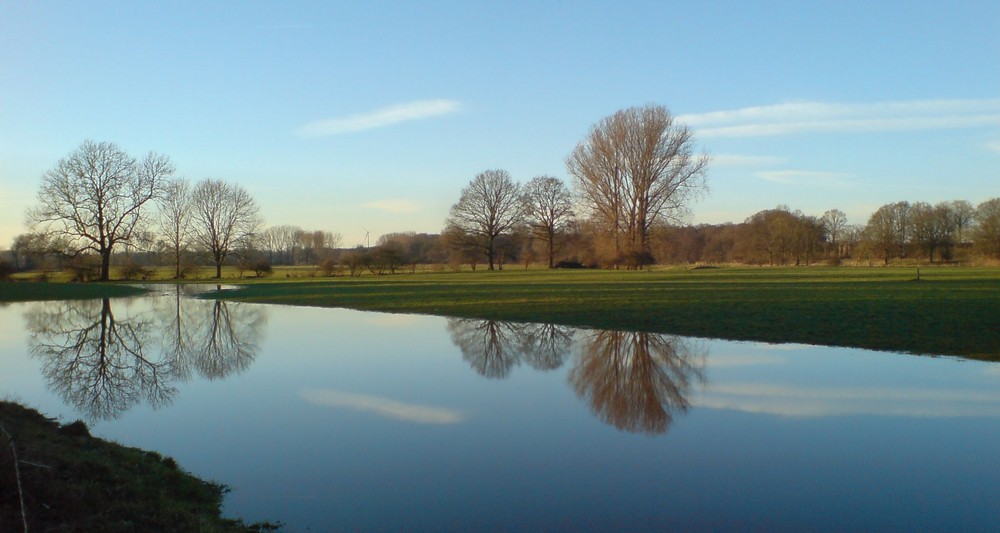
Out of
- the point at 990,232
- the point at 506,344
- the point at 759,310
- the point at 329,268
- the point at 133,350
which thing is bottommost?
the point at 506,344

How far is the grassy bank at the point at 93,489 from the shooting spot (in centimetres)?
438

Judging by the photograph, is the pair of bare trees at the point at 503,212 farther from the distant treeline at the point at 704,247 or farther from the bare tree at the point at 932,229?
the bare tree at the point at 932,229

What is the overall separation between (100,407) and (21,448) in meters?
4.01

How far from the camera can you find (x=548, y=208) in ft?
233

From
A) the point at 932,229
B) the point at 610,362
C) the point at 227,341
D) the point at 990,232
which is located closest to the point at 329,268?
the point at 227,341

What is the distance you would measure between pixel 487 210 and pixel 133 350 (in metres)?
55.9

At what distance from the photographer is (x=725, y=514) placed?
A: 5312 millimetres

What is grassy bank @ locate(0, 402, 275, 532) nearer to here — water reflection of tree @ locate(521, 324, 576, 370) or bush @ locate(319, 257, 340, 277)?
water reflection of tree @ locate(521, 324, 576, 370)

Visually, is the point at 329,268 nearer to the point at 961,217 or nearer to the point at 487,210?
the point at 487,210

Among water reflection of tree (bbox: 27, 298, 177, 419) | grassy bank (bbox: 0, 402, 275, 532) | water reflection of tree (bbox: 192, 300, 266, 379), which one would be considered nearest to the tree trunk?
water reflection of tree (bbox: 192, 300, 266, 379)

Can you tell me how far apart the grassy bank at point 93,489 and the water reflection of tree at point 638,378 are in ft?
15.4

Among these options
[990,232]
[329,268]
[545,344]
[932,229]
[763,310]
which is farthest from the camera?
[932,229]

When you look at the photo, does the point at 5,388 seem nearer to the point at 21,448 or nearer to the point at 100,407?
the point at 100,407

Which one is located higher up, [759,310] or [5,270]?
[5,270]
